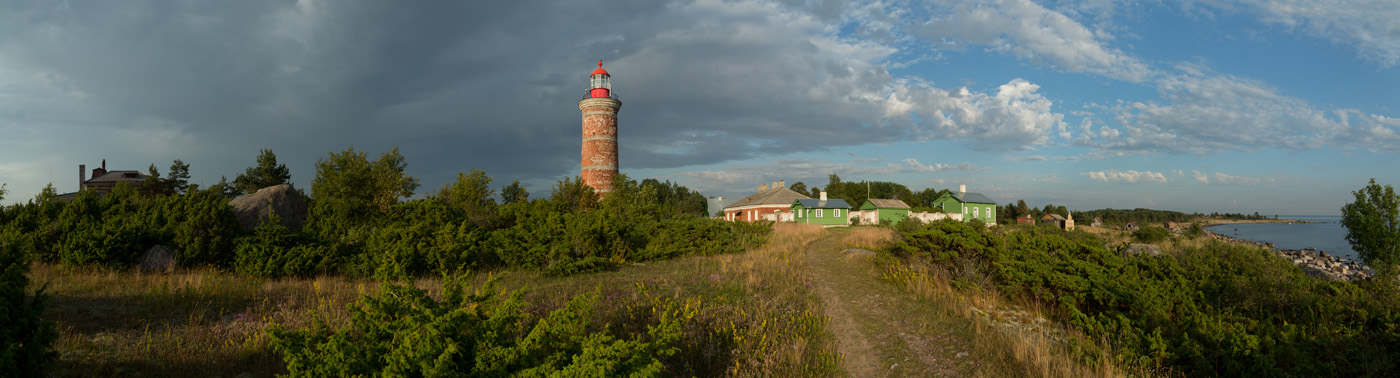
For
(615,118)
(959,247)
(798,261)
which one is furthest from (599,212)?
(615,118)

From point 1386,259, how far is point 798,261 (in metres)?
25.9

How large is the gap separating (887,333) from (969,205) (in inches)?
1820

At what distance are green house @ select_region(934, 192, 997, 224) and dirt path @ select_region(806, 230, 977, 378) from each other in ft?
135

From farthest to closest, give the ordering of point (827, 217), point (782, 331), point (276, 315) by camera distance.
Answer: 1. point (827, 217)
2. point (276, 315)
3. point (782, 331)

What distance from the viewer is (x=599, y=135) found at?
117 feet

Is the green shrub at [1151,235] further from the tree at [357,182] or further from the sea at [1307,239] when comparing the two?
the tree at [357,182]

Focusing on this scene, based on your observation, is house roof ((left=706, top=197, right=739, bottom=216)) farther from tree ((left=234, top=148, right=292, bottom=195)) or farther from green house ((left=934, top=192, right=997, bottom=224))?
tree ((left=234, top=148, right=292, bottom=195))

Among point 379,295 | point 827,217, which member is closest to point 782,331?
point 379,295

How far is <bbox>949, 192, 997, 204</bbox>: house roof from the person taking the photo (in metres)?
48.5

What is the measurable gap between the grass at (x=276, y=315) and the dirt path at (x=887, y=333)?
33 centimetres

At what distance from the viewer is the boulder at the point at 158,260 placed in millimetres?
10398

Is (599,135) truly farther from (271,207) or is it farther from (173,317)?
(173,317)

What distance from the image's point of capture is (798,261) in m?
13.0

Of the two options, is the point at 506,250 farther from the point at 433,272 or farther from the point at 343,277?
the point at 343,277
